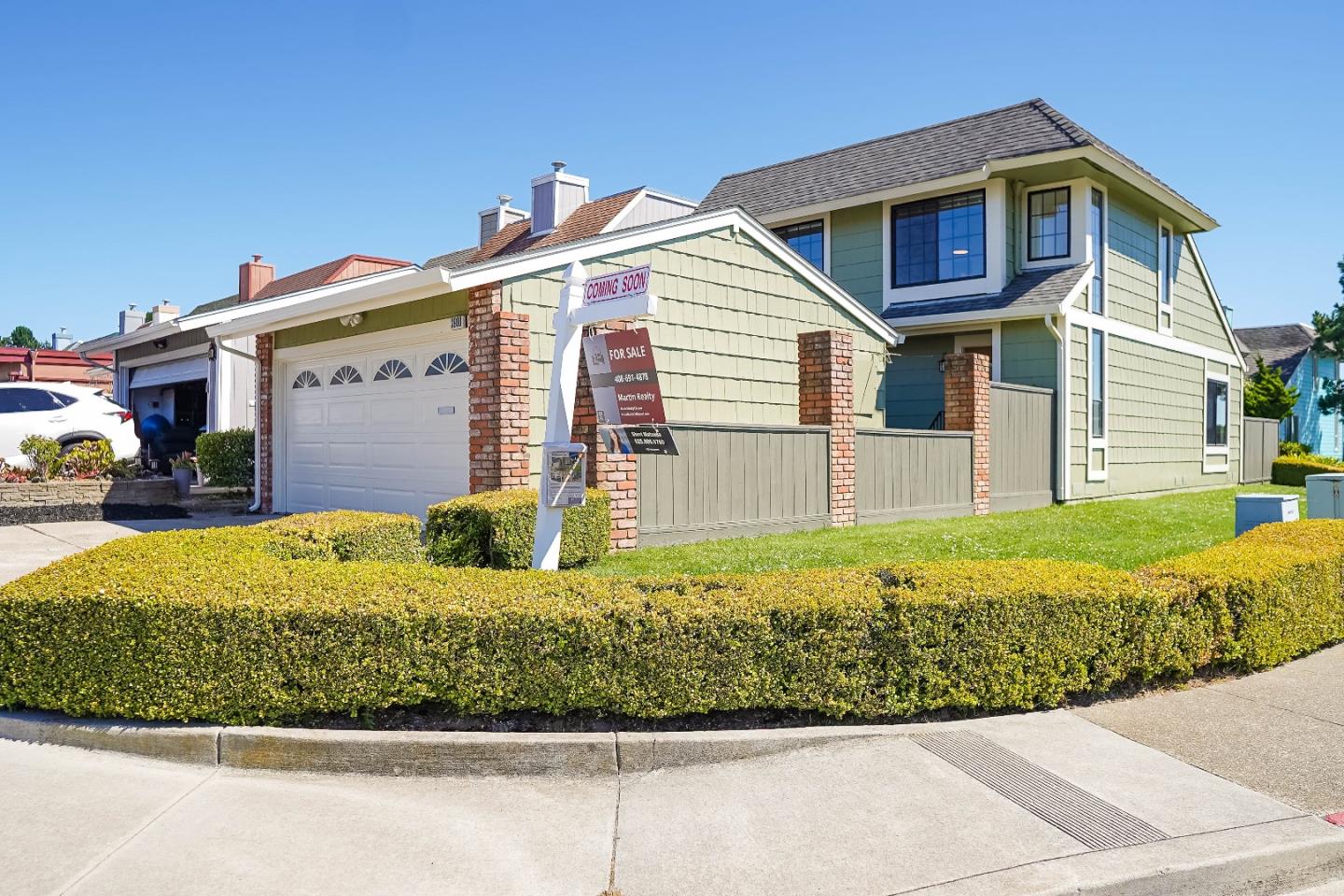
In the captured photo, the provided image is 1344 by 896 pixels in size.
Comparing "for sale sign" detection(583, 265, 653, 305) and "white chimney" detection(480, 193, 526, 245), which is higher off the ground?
"white chimney" detection(480, 193, 526, 245)

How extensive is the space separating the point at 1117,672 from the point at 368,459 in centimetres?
960

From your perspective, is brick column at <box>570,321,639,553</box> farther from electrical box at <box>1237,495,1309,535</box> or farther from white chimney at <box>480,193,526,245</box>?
white chimney at <box>480,193,526,245</box>

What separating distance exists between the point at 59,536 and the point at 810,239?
13251 mm

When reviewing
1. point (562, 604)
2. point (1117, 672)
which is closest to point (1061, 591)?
point (1117, 672)

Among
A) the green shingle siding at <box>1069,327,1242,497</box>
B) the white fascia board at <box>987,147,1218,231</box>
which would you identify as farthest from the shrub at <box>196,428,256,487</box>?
the green shingle siding at <box>1069,327,1242,497</box>

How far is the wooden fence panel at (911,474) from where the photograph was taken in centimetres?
1227

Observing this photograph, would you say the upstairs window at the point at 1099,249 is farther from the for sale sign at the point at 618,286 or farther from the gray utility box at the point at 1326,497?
the for sale sign at the point at 618,286

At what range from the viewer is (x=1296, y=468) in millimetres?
22797

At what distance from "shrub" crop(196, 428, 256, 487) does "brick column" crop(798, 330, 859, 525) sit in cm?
951

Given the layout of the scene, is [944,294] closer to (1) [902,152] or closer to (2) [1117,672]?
(1) [902,152]

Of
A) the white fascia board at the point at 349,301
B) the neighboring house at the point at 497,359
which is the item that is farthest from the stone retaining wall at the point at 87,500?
the white fascia board at the point at 349,301

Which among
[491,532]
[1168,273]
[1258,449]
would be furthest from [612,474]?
[1258,449]

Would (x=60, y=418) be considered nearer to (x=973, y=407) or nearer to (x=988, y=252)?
(x=973, y=407)

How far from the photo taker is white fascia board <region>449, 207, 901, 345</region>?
938 centimetres
